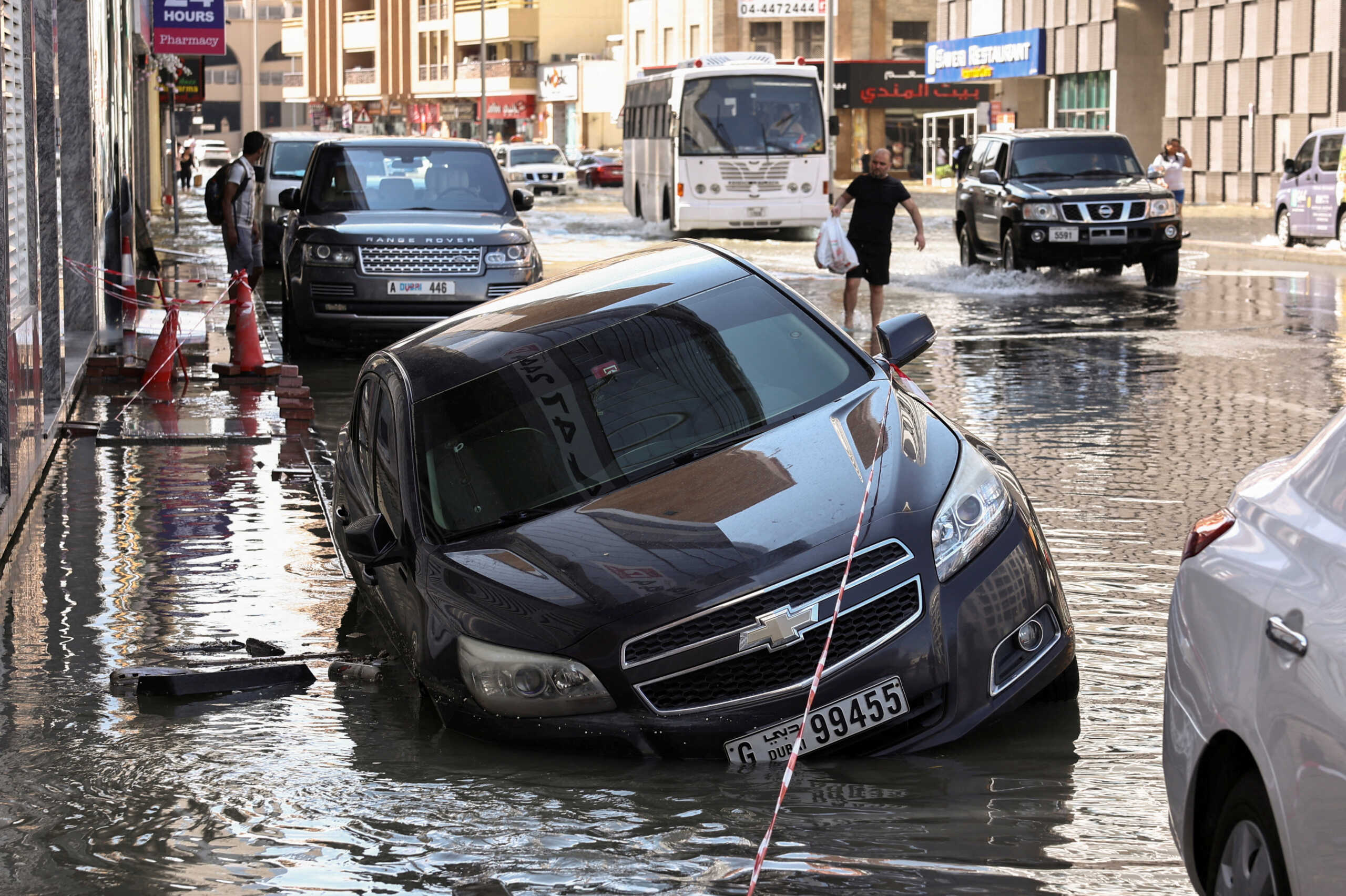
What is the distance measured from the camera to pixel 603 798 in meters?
5.03

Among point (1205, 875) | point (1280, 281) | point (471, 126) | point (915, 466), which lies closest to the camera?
point (1205, 875)

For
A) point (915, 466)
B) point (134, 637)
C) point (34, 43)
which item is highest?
point (34, 43)

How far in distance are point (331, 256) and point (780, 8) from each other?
218 ft

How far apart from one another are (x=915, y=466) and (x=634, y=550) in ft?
3.03

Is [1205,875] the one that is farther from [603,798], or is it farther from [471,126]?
[471,126]

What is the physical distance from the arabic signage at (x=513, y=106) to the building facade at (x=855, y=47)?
655 inches

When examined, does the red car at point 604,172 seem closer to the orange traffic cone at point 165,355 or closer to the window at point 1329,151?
the window at point 1329,151

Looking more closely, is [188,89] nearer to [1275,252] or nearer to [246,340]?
[1275,252]

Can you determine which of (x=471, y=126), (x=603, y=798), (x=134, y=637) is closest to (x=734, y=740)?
(x=603, y=798)

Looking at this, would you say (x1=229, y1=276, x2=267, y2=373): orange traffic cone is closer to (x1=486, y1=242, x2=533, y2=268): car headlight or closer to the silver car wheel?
(x1=486, y1=242, x2=533, y2=268): car headlight

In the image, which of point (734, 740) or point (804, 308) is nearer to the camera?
point (734, 740)

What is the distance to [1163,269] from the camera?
949 inches

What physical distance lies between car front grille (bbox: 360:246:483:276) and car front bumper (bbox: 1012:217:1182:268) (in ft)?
33.6

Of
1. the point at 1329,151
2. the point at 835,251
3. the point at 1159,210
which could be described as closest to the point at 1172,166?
the point at 1329,151
